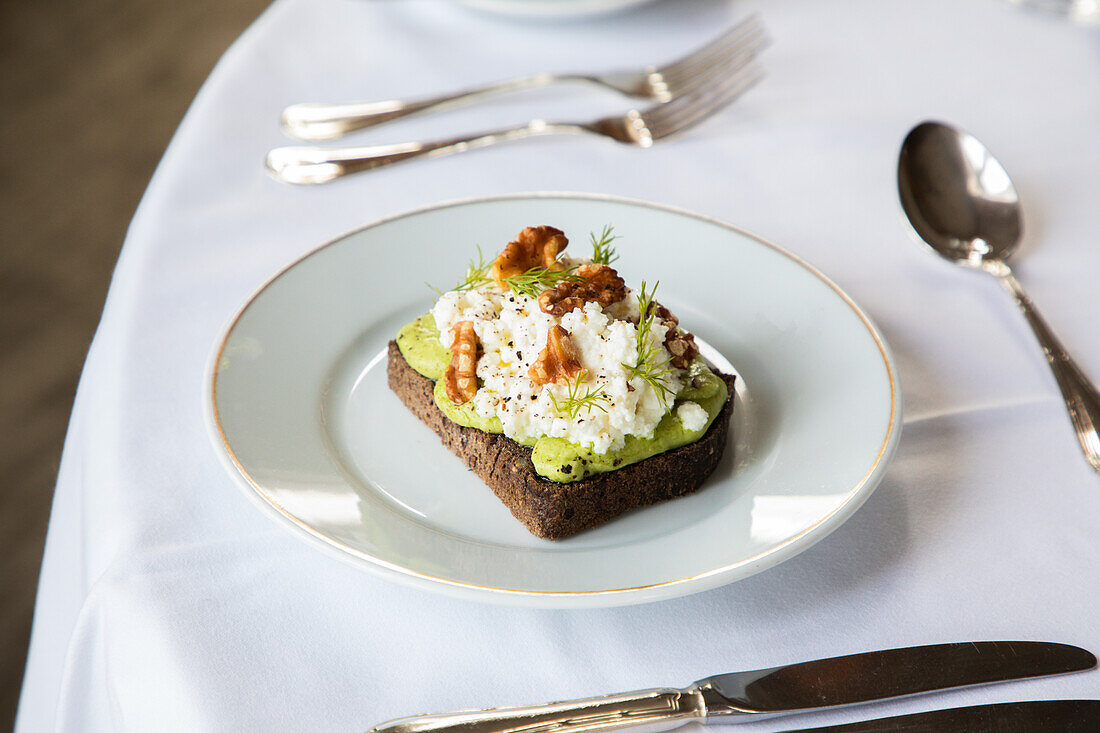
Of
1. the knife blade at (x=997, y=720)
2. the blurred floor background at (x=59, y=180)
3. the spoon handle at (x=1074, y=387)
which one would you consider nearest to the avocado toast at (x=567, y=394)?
the knife blade at (x=997, y=720)

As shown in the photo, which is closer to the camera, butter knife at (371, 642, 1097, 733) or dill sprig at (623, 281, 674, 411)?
butter knife at (371, 642, 1097, 733)

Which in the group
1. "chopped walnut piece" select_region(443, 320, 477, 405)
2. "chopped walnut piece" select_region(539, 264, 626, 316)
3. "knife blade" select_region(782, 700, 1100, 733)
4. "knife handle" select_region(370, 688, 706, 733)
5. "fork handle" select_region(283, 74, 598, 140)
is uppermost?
"fork handle" select_region(283, 74, 598, 140)

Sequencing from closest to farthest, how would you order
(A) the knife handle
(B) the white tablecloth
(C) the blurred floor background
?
(A) the knife handle < (B) the white tablecloth < (C) the blurred floor background

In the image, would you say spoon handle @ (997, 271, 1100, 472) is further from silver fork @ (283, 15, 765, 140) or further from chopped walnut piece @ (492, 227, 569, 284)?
silver fork @ (283, 15, 765, 140)

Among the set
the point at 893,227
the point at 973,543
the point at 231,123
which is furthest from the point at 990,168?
the point at 231,123

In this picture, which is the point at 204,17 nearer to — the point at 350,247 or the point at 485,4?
the point at 485,4

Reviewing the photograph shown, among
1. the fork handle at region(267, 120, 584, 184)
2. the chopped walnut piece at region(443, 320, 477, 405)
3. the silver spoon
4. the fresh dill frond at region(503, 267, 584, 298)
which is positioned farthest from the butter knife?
the fork handle at region(267, 120, 584, 184)

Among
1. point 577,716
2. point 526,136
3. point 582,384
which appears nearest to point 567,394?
point 582,384
